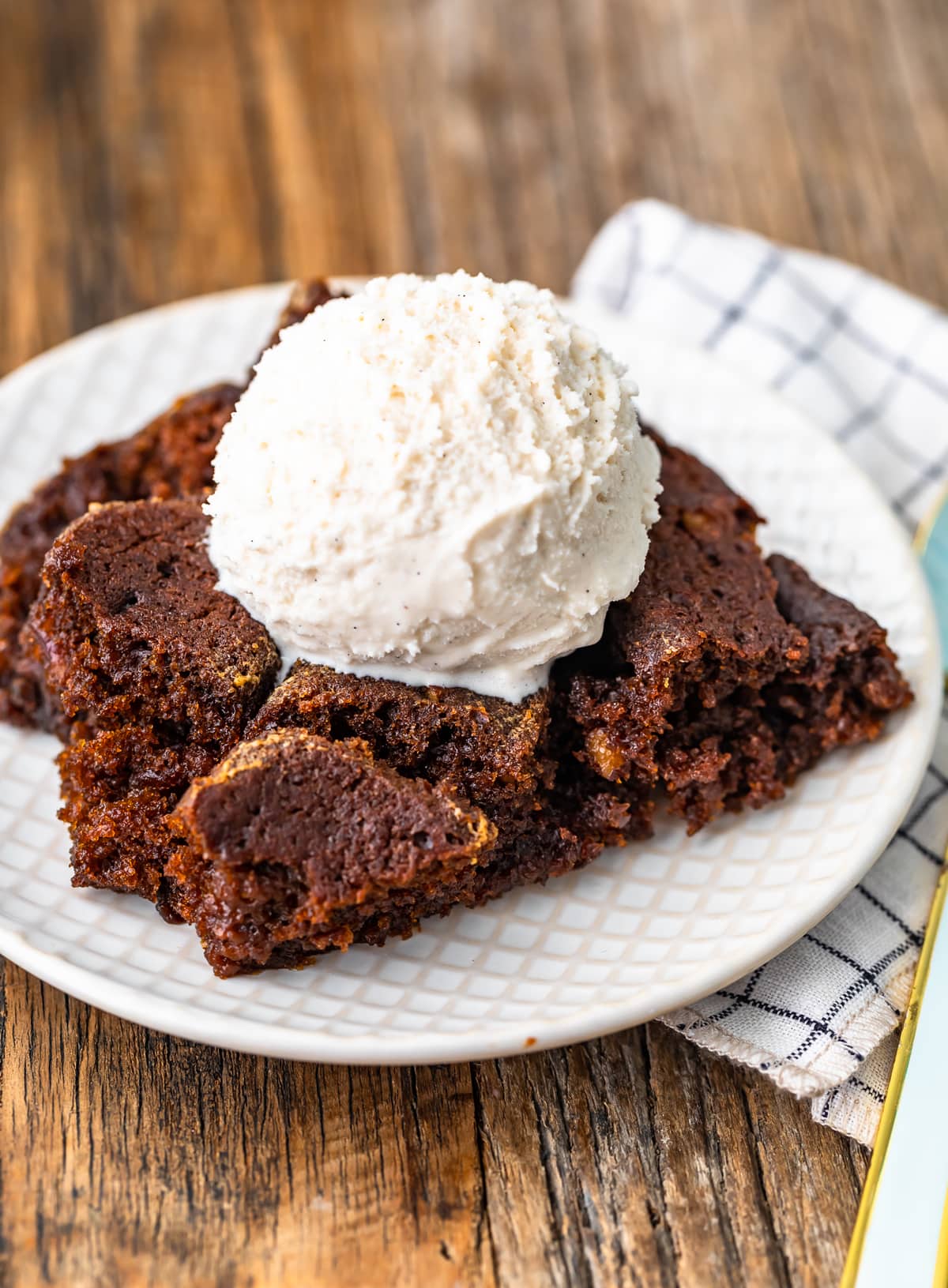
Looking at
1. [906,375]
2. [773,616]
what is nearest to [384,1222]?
[773,616]

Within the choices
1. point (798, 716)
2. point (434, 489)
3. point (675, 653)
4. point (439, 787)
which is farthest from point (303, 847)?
point (798, 716)

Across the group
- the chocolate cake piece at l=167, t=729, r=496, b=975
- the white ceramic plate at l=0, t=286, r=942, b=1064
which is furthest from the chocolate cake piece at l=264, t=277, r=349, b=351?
the chocolate cake piece at l=167, t=729, r=496, b=975

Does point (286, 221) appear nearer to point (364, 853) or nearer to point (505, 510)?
point (505, 510)

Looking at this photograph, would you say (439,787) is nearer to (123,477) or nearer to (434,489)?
(434,489)

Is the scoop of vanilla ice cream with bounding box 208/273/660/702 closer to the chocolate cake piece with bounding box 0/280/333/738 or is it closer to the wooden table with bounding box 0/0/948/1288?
the chocolate cake piece with bounding box 0/280/333/738

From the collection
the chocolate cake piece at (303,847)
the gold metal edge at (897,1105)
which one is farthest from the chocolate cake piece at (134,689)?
the gold metal edge at (897,1105)
